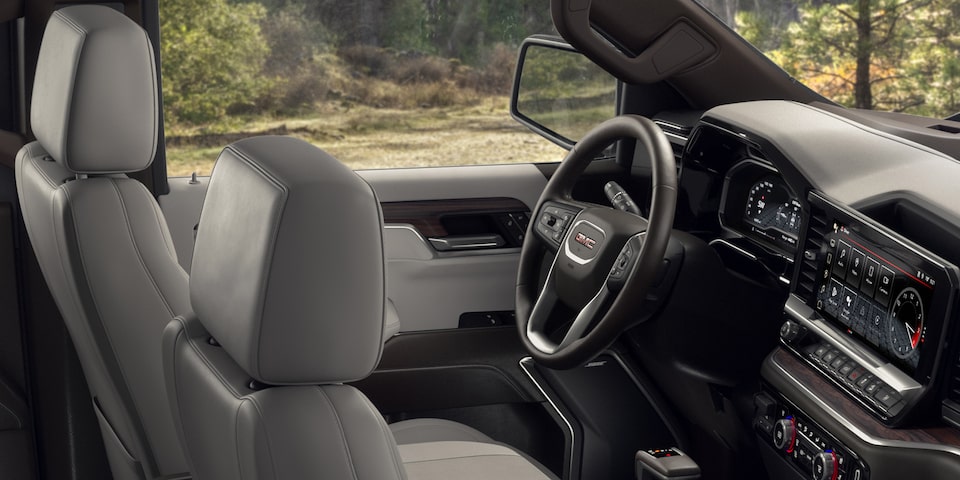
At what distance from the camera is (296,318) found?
98 centimetres

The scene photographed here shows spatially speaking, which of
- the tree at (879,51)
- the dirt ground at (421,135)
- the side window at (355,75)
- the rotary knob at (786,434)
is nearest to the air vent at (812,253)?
the rotary knob at (786,434)

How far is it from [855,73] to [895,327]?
7.00m

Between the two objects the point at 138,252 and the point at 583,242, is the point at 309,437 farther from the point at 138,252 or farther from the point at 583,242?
the point at 583,242

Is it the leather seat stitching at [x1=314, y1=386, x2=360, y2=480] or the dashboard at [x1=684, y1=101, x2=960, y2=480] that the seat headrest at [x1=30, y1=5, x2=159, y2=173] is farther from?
the dashboard at [x1=684, y1=101, x2=960, y2=480]

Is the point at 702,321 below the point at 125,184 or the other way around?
below

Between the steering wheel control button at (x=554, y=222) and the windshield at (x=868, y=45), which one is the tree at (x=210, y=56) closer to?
the windshield at (x=868, y=45)

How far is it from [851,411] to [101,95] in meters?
1.24

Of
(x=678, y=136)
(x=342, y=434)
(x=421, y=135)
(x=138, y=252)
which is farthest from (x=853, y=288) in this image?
(x=421, y=135)

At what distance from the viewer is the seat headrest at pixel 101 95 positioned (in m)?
1.57

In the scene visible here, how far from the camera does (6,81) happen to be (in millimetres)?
2244

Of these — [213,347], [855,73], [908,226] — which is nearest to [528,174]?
[908,226]

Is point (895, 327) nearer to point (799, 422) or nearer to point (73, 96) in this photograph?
point (799, 422)

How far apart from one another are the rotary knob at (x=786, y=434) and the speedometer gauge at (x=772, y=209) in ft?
1.08

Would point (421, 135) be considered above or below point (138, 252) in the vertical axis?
below
